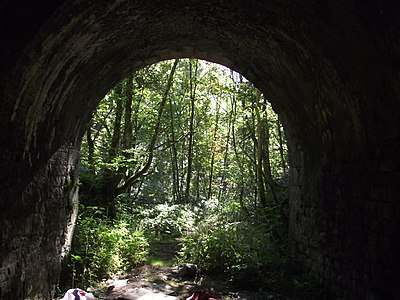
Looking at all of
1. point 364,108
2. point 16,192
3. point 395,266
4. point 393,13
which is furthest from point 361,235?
point 16,192

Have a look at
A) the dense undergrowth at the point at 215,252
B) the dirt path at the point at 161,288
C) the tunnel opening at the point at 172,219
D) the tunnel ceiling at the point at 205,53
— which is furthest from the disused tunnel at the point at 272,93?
the dirt path at the point at 161,288

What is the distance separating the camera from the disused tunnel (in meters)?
3.72

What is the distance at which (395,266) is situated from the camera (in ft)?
12.2

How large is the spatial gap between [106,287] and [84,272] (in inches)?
19.0

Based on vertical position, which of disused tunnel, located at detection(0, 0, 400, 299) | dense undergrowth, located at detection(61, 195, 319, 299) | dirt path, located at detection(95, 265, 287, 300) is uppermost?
disused tunnel, located at detection(0, 0, 400, 299)

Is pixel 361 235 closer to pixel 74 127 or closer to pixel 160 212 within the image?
pixel 74 127

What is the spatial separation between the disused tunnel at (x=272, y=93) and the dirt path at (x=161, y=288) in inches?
40.4

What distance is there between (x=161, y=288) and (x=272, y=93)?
14.3 feet

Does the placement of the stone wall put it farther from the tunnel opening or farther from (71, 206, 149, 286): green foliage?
the tunnel opening

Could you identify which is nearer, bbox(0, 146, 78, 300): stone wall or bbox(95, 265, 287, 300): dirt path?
bbox(0, 146, 78, 300): stone wall

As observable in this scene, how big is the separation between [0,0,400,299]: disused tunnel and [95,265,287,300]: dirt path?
1.03m

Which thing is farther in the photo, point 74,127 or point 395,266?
point 74,127

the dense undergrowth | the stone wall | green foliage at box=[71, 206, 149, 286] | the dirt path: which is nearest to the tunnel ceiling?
the stone wall

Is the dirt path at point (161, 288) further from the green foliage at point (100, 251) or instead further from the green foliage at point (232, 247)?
the green foliage at point (232, 247)
